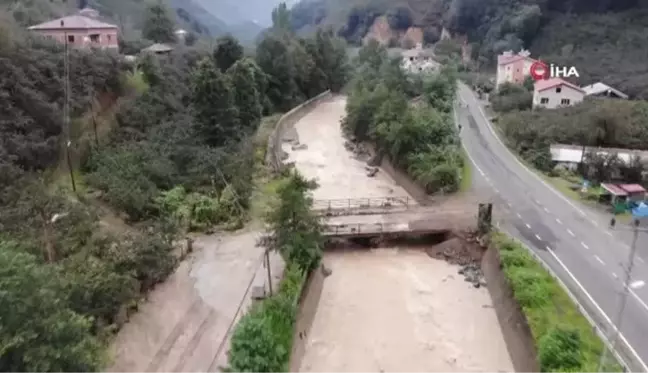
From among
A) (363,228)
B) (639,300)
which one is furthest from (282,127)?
(639,300)

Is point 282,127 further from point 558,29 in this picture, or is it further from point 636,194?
point 558,29

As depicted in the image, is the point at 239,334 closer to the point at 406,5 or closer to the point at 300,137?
the point at 300,137

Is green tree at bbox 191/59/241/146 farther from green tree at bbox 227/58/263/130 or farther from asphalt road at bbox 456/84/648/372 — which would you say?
asphalt road at bbox 456/84/648/372

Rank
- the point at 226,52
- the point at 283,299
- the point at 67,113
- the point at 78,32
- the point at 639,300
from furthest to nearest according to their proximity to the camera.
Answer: the point at 226,52, the point at 78,32, the point at 67,113, the point at 639,300, the point at 283,299

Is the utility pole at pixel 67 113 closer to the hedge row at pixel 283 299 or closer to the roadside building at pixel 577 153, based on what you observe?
the hedge row at pixel 283 299

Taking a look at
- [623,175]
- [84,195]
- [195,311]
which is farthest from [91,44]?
[623,175]
